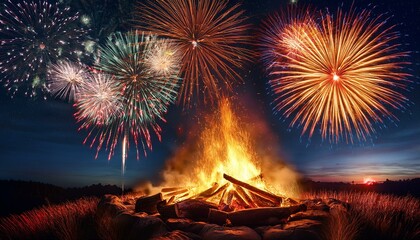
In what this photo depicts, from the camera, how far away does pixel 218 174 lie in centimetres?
1395

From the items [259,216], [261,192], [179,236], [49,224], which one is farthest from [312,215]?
[49,224]

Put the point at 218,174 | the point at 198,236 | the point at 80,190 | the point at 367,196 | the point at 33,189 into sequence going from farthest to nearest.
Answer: the point at 80,190 < the point at 33,189 < the point at 218,174 < the point at 367,196 < the point at 198,236

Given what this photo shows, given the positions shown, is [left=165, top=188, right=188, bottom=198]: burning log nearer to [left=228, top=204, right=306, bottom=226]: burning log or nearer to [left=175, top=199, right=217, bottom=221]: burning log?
[left=175, top=199, right=217, bottom=221]: burning log

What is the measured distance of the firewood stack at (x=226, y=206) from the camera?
9195mm

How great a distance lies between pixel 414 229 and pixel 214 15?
1002 centimetres

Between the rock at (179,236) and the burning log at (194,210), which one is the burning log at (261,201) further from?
the rock at (179,236)

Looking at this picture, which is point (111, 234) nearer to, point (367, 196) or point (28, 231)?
point (28, 231)

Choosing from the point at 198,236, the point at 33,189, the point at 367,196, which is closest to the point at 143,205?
the point at 198,236

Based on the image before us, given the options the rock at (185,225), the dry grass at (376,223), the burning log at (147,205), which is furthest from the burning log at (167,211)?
the dry grass at (376,223)

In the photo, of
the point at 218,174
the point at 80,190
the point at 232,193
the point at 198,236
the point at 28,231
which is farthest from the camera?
the point at 80,190

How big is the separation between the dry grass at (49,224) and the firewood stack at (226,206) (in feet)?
6.43

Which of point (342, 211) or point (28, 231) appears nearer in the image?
point (342, 211)

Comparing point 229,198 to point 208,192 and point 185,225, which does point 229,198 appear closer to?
point 208,192

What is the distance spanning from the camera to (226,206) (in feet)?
33.9
